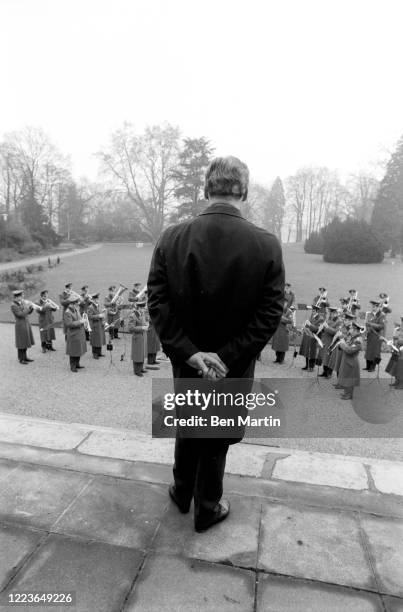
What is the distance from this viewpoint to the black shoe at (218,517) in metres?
2.60

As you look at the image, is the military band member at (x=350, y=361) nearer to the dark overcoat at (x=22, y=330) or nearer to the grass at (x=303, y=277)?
the dark overcoat at (x=22, y=330)

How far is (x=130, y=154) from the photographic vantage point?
39750 millimetres

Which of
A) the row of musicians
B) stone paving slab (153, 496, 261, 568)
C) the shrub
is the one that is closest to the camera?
stone paving slab (153, 496, 261, 568)

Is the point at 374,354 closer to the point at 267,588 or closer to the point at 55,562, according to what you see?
the point at 267,588

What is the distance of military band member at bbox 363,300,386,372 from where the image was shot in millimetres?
8164

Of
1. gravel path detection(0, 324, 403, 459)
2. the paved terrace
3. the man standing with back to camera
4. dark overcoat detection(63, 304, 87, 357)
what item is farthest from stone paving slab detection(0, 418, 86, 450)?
dark overcoat detection(63, 304, 87, 357)

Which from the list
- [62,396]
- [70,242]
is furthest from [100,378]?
[70,242]

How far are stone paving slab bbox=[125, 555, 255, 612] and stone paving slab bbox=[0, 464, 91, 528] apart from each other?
32.7 inches

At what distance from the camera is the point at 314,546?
2510 mm

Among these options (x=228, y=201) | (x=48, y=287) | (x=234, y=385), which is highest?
(x=228, y=201)

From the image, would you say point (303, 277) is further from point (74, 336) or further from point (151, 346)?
point (74, 336)

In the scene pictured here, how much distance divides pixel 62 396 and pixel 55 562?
14.2 ft

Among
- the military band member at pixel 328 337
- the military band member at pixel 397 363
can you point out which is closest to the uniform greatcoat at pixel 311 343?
the military band member at pixel 328 337

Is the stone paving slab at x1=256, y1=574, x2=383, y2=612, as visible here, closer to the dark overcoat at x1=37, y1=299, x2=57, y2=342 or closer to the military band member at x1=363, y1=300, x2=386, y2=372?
the military band member at x1=363, y1=300, x2=386, y2=372
